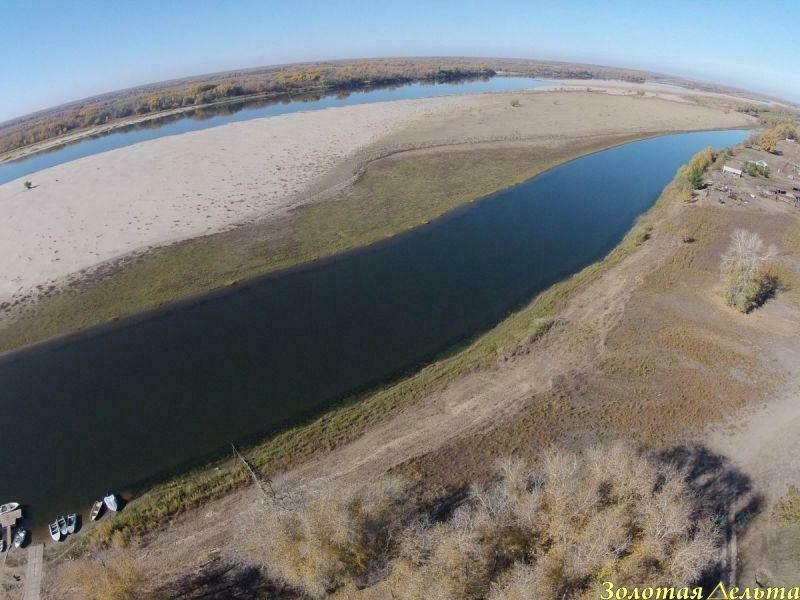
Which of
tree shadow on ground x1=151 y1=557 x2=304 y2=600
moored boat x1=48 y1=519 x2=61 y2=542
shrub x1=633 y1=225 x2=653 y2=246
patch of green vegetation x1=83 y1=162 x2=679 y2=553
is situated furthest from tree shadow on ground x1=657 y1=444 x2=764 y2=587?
moored boat x1=48 y1=519 x2=61 y2=542

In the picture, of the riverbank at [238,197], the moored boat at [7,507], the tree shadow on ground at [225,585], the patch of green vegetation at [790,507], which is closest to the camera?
the tree shadow on ground at [225,585]

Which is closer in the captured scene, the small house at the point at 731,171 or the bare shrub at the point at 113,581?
the bare shrub at the point at 113,581

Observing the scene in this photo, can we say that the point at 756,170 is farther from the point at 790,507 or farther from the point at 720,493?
the point at 720,493

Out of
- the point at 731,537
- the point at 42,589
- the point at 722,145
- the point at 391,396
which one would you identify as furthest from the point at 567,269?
the point at 722,145

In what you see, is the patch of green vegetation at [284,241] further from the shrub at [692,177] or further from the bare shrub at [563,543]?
the bare shrub at [563,543]

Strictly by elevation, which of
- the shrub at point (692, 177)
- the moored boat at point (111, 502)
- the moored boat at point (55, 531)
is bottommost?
the moored boat at point (55, 531)

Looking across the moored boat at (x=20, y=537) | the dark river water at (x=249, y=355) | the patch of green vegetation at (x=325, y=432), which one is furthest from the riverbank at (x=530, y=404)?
the moored boat at (x=20, y=537)

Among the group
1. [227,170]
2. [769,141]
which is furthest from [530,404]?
[769,141]
